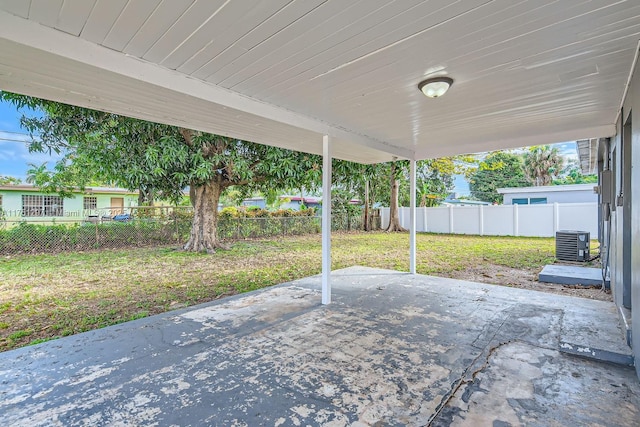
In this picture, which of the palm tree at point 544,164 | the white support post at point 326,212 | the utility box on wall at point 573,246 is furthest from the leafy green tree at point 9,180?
the palm tree at point 544,164

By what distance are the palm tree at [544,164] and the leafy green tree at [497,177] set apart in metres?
1.14

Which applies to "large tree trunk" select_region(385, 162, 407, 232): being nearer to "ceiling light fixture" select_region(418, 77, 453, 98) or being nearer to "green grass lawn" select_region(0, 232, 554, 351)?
"green grass lawn" select_region(0, 232, 554, 351)

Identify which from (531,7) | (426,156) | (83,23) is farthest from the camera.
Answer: (426,156)

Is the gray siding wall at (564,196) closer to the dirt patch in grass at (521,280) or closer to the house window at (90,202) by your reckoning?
the dirt patch in grass at (521,280)

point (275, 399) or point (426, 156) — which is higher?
point (426, 156)

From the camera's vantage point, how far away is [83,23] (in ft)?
6.26

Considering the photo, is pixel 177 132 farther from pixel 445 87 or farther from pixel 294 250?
pixel 445 87

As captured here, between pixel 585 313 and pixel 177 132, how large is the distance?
27.2ft

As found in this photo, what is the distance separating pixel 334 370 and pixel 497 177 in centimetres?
2639

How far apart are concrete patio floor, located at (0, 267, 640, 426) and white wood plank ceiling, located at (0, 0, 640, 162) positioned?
7.46 ft

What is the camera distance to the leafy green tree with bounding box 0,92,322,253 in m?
6.76

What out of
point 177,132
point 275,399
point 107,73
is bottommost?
point 275,399

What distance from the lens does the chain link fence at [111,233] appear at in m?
7.74

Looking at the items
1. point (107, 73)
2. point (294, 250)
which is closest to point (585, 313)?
point (107, 73)
